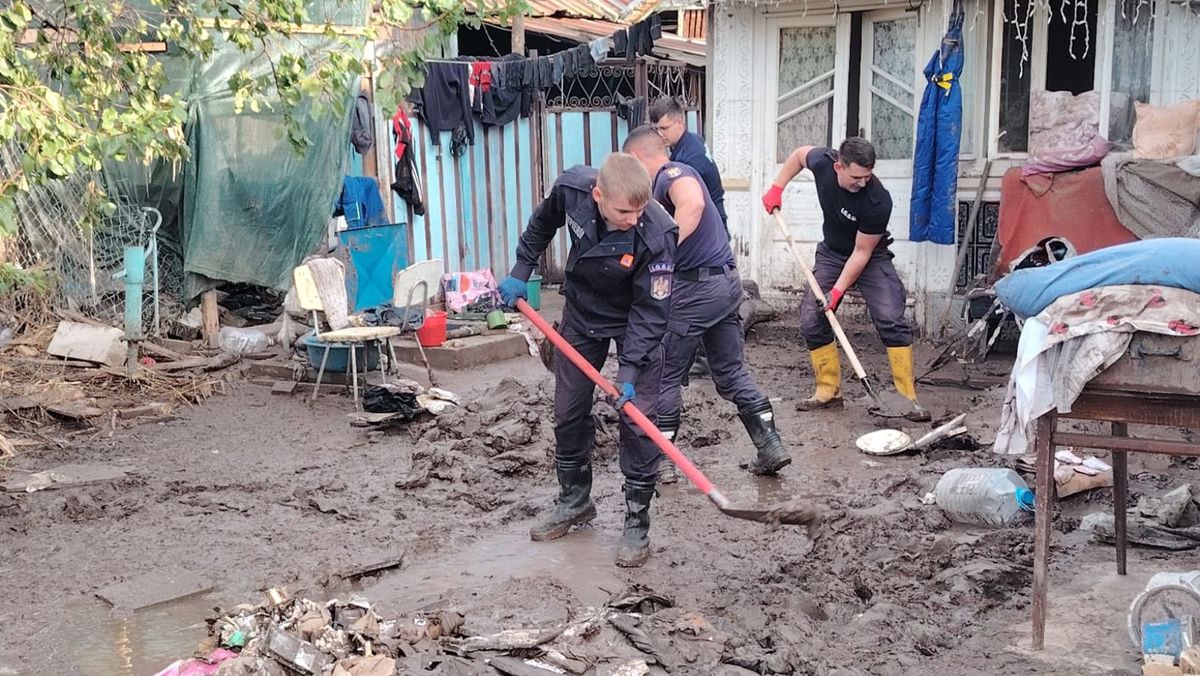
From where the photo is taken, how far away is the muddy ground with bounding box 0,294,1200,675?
183 inches

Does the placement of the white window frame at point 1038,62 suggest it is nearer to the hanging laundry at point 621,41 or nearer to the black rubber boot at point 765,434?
the hanging laundry at point 621,41

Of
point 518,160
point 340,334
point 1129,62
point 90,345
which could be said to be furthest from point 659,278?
point 518,160

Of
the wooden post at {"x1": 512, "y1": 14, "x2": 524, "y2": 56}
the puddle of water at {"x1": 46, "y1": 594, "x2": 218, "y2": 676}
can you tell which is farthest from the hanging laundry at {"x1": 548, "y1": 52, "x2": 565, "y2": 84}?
the puddle of water at {"x1": 46, "y1": 594, "x2": 218, "y2": 676}

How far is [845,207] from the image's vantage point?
8156 millimetres

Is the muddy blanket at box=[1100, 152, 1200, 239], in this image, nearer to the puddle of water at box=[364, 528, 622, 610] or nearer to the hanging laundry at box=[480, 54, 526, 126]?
the puddle of water at box=[364, 528, 622, 610]

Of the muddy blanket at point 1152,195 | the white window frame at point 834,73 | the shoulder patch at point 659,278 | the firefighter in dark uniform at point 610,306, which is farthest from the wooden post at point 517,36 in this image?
the shoulder patch at point 659,278

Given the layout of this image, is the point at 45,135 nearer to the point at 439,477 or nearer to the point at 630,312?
the point at 630,312

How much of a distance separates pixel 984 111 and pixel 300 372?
21.4 feet

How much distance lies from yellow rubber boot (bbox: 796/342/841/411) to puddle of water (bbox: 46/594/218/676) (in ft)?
16.0

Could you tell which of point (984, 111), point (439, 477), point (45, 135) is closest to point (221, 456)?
point (439, 477)

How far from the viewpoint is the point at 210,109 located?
10633mm

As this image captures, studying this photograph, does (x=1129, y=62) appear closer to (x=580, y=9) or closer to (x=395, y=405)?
(x=395, y=405)

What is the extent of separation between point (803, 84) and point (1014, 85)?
6.61 ft

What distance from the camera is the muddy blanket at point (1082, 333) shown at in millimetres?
3936
